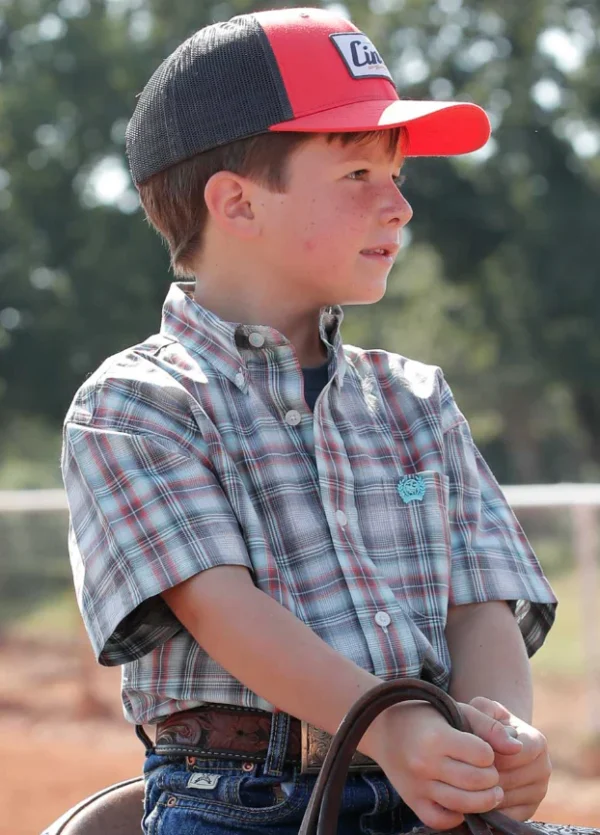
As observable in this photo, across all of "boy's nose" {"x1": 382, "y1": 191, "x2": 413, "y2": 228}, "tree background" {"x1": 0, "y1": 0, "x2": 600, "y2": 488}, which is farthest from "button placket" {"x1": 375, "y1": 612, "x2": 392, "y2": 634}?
"tree background" {"x1": 0, "y1": 0, "x2": 600, "y2": 488}

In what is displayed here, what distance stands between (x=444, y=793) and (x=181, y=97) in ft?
3.47

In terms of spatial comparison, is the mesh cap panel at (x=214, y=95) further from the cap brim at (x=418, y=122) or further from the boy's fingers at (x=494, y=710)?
the boy's fingers at (x=494, y=710)

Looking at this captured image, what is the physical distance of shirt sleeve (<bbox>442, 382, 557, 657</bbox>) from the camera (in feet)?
6.06

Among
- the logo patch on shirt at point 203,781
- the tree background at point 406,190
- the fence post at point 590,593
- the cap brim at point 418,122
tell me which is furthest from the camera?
the tree background at point 406,190

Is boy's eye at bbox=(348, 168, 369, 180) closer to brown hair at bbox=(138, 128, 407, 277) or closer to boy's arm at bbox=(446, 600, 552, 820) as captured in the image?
brown hair at bbox=(138, 128, 407, 277)

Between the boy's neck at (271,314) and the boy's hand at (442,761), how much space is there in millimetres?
641

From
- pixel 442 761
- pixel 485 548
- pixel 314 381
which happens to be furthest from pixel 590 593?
pixel 442 761

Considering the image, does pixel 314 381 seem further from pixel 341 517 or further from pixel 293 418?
pixel 341 517

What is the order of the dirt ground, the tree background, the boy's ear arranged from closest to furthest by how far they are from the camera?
1. the boy's ear
2. the dirt ground
3. the tree background

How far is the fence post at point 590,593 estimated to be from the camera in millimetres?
6031

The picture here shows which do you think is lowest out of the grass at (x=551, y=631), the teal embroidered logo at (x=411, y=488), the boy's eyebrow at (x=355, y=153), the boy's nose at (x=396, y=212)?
the grass at (x=551, y=631)

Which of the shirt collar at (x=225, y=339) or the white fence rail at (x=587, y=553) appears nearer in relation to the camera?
the shirt collar at (x=225, y=339)

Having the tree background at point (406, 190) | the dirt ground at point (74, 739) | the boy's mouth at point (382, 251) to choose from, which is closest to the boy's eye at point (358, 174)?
the boy's mouth at point (382, 251)

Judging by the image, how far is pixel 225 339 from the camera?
1805mm
